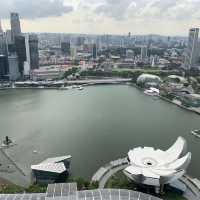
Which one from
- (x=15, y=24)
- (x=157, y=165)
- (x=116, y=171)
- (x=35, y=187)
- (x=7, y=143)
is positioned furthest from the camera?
(x=15, y=24)

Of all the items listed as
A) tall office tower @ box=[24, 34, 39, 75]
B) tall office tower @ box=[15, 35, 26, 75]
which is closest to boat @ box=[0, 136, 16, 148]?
tall office tower @ box=[24, 34, 39, 75]

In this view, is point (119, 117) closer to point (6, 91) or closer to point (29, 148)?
point (29, 148)

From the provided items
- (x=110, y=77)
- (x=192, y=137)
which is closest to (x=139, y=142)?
(x=192, y=137)

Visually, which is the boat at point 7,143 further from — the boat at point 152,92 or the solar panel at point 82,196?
the boat at point 152,92

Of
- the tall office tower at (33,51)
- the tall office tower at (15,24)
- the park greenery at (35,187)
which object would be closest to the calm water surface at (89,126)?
the park greenery at (35,187)

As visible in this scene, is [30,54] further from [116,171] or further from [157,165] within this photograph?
[157,165]

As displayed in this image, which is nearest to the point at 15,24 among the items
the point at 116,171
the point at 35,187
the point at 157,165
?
the point at 116,171
